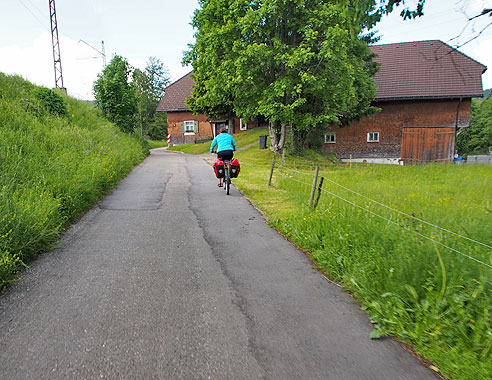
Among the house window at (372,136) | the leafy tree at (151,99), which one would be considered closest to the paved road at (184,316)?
the house window at (372,136)

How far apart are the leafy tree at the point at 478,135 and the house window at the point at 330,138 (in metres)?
48.1

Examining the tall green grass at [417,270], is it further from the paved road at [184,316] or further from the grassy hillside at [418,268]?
the paved road at [184,316]

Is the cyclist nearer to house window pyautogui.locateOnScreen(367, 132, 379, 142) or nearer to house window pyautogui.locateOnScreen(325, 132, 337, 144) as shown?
house window pyautogui.locateOnScreen(325, 132, 337, 144)

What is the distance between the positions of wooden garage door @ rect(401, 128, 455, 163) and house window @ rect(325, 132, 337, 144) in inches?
206

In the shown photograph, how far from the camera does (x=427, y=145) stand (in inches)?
1040

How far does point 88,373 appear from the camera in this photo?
8.11ft

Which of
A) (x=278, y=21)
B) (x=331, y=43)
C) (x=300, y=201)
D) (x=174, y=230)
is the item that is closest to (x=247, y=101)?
(x=278, y=21)

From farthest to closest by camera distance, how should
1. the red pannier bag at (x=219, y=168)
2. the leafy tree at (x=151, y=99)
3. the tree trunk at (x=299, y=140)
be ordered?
the leafy tree at (x=151, y=99), the tree trunk at (x=299, y=140), the red pannier bag at (x=219, y=168)

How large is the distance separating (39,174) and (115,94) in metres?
18.3

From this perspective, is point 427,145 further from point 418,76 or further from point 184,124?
point 184,124

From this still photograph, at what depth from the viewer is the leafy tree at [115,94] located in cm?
2339

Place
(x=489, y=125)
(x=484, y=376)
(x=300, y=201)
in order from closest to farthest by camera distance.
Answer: (x=484, y=376) < (x=300, y=201) < (x=489, y=125)

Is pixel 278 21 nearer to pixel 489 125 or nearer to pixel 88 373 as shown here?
pixel 88 373

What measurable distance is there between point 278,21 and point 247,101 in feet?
14.2
